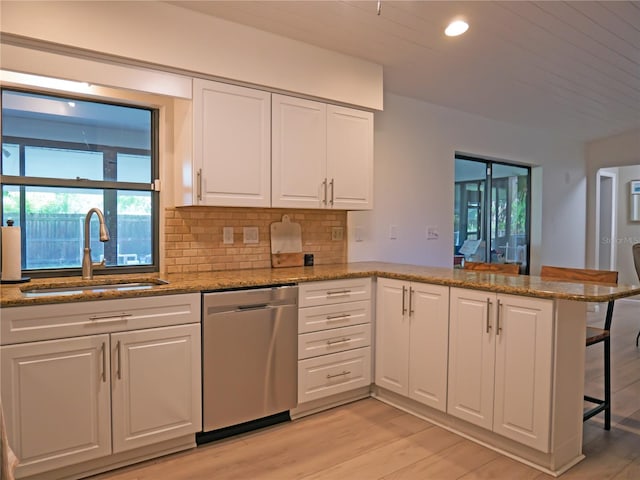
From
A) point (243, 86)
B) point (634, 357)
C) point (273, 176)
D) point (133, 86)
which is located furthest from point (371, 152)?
point (634, 357)

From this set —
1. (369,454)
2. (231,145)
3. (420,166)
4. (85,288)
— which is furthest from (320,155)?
(369,454)

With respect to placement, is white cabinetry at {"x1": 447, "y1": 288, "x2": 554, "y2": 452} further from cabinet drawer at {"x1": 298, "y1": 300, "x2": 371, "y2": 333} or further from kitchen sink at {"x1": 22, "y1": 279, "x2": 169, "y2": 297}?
kitchen sink at {"x1": 22, "y1": 279, "x2": 169, "y2": 297}

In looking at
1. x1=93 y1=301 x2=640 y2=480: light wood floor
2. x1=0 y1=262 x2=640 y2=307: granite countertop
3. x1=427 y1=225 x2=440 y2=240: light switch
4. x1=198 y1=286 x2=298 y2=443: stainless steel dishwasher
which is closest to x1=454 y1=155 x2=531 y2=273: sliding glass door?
x1=427 y1=225 x2=440 y2=240: light switch

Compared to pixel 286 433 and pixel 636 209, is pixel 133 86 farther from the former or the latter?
pixel 636 209

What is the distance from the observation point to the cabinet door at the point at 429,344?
2637mm

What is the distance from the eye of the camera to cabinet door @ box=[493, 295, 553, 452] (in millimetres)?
2164

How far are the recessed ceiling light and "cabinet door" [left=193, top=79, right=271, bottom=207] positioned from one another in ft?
4.13

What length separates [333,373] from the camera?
2924 millimetres

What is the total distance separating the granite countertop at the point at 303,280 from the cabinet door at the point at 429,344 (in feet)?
0.33

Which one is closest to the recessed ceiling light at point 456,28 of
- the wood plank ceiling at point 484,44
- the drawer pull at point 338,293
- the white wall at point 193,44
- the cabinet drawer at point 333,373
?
the wood plank ceiling at point 484,44

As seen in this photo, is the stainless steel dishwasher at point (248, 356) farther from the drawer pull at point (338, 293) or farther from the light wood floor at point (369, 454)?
the drawer pull at point (338, 293)

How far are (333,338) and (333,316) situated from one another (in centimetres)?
15

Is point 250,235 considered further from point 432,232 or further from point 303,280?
point 432,232

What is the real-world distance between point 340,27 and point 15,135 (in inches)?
81.0
